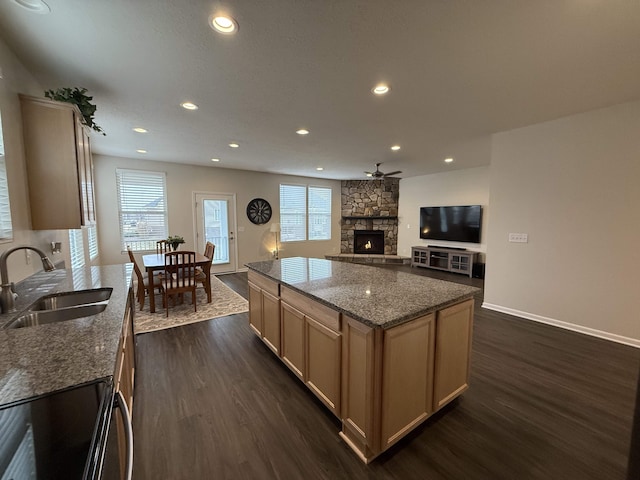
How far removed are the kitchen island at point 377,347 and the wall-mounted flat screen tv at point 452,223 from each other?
4.92 m

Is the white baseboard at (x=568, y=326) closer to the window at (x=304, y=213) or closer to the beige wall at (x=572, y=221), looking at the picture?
the beige wall at (x=572, y=221)

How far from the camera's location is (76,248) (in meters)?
3.65

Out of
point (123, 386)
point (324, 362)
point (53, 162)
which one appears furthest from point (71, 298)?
point (324, 362)

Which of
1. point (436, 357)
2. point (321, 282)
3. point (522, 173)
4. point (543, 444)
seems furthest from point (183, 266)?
point (522, 173)

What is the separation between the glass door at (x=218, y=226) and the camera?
624cm

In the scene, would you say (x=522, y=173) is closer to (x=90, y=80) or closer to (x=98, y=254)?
(x=90, y=80)

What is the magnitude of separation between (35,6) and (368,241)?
310 inches

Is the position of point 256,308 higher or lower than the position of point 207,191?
lower

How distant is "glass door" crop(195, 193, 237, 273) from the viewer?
6238 mm

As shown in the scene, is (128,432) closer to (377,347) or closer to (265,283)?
(377,347)

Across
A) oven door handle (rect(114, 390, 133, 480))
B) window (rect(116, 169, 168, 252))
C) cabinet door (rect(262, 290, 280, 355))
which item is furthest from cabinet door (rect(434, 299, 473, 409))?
window (rect(116, 169, 168, 252))

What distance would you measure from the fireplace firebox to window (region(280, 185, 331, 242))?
0.95 meters

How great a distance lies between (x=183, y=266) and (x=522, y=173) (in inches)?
190

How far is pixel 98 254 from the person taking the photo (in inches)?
201
